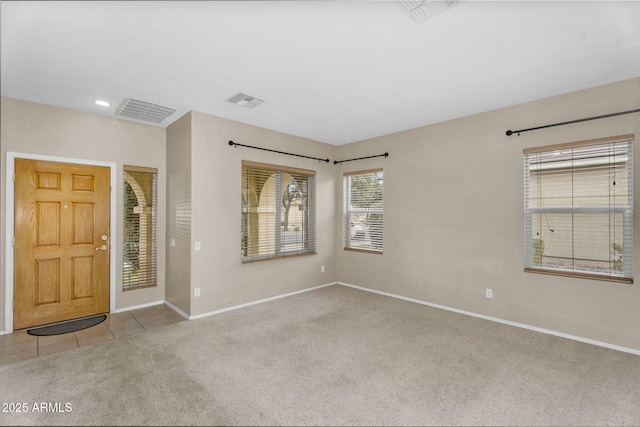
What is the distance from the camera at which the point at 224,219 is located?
13.5 ft

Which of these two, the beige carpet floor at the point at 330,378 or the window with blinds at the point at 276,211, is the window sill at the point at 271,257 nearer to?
the window with blinds at the point at 276,211

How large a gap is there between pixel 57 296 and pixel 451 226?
502 centimetres

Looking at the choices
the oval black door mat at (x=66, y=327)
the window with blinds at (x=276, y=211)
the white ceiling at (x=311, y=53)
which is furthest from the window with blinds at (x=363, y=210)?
the oval black door mat at (x=66, y=327)

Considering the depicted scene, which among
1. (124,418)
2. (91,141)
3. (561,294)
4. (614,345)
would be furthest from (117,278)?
(614,345)

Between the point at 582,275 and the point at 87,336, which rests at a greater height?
the point at 582,275

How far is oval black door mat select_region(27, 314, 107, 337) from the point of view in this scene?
11.0 ft

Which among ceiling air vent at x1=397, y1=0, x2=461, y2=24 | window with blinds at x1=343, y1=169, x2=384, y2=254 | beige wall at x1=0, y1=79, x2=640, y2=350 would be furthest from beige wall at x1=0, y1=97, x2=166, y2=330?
ceiling air vent at x1=397, y1=0, x2=461, y2=24

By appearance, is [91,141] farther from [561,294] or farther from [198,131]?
[561,294]

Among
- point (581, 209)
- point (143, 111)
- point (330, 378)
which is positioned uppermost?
point (143, 111)

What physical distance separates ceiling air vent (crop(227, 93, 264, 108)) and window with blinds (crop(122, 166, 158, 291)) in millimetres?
1723

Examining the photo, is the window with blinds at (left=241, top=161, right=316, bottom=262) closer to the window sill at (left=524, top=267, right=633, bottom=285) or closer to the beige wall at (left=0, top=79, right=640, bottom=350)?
the beige wall at (left=0, top=79, right=640, bottom=350)

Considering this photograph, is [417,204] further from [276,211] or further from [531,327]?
[276,211]

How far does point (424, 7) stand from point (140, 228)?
420cm

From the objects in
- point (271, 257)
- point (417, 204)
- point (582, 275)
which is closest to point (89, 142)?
point (271, 257)
